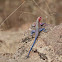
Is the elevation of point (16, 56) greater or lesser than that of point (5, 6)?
lesser

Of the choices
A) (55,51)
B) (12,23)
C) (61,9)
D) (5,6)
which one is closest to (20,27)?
(12,23)

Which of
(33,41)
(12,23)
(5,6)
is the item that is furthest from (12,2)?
(33,41)

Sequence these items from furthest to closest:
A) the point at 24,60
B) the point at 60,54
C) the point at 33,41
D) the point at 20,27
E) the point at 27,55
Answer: the point at 20,27 < the point at 33,41 < the point at 27,55 < the point at 24,60 < the point at 60,54

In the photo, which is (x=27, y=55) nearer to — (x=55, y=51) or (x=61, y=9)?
(x=55, y=51)

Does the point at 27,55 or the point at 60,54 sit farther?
the point at 27,55

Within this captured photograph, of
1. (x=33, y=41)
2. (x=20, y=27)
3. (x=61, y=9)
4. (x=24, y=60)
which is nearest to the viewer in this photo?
(x=24, y=60)

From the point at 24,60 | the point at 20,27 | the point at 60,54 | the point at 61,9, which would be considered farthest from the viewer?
the point at 20,27

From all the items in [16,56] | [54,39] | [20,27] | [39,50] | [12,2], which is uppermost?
[12,2]

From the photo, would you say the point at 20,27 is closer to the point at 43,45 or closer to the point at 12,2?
the point at 12,2

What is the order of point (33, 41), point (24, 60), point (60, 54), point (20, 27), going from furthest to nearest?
point (20, 27)
point (33, 41)
point (24, 60)
point (60, 54)
